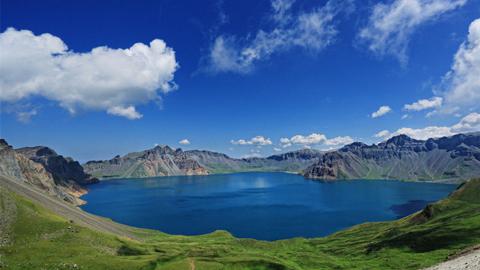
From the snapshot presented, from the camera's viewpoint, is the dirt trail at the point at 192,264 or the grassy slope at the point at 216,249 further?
the dirt trail at the point at 192,264

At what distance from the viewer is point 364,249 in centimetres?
12862

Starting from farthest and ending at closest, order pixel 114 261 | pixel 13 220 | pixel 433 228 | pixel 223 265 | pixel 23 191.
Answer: pixel 23 191 < pixel 433 228 < pixel 13 220 < pixel 223 265 < pixel 114 261

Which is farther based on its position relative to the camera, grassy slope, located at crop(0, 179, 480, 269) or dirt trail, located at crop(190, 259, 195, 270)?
dirt trail, located at crop(190, 259, 195, 270)

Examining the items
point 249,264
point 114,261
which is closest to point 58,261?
point 114,261

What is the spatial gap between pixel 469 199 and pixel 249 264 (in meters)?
135

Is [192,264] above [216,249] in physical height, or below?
above

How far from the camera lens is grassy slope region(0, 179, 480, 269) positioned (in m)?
76.6

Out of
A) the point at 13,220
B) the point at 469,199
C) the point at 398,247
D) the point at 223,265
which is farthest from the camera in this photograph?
the point at 469,199

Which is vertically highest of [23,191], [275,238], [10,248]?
[23,191]

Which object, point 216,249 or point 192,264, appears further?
point 216,249

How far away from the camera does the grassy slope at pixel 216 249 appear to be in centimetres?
7656

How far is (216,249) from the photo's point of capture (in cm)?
11412

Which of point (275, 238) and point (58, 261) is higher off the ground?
point (58, 261)

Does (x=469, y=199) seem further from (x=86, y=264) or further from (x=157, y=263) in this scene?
(x=86, y=264)
